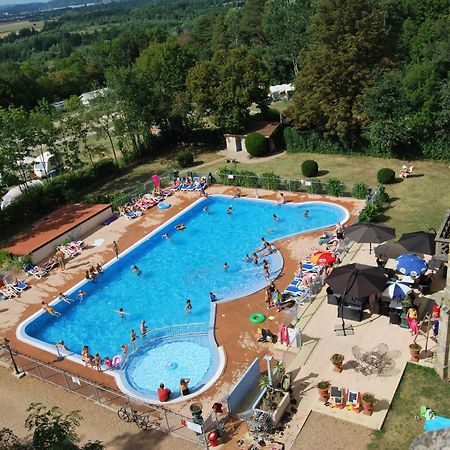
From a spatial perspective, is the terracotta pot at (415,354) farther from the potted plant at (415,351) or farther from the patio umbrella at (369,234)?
the patio umbrella at (369,234)

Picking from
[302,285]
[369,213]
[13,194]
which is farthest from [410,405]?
[13,194]

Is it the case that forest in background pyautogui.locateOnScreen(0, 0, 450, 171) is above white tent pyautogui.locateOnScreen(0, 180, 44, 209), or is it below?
above

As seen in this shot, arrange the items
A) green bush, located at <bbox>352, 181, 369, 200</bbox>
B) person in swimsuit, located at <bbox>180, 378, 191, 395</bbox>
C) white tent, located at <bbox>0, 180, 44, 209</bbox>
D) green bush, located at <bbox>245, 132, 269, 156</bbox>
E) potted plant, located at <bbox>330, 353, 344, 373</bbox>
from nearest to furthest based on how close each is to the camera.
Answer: potted plant, located at <bbox>330, 353, 344, 373</bbox>
person in swimsuit, located at <bbox>180, 378, 191, 395</bbox>
green bush, located at <bbox>352, 181, 369, 200</bbox>
white tent, located at <bbox>0, 180, 44, 209</bbox>
green bush, located at <bbox>245, 132, 269, 156</bbox>

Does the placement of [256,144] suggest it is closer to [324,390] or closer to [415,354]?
[415,354]

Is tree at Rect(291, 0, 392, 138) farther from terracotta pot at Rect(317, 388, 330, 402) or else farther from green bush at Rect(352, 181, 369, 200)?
terracotta pot at Rect(317, 388, 330, 402)

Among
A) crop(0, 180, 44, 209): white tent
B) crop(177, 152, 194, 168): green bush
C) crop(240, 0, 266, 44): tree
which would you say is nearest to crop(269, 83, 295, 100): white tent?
crop(177, 152, 194, 168): green bush

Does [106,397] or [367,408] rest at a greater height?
[367,408]
